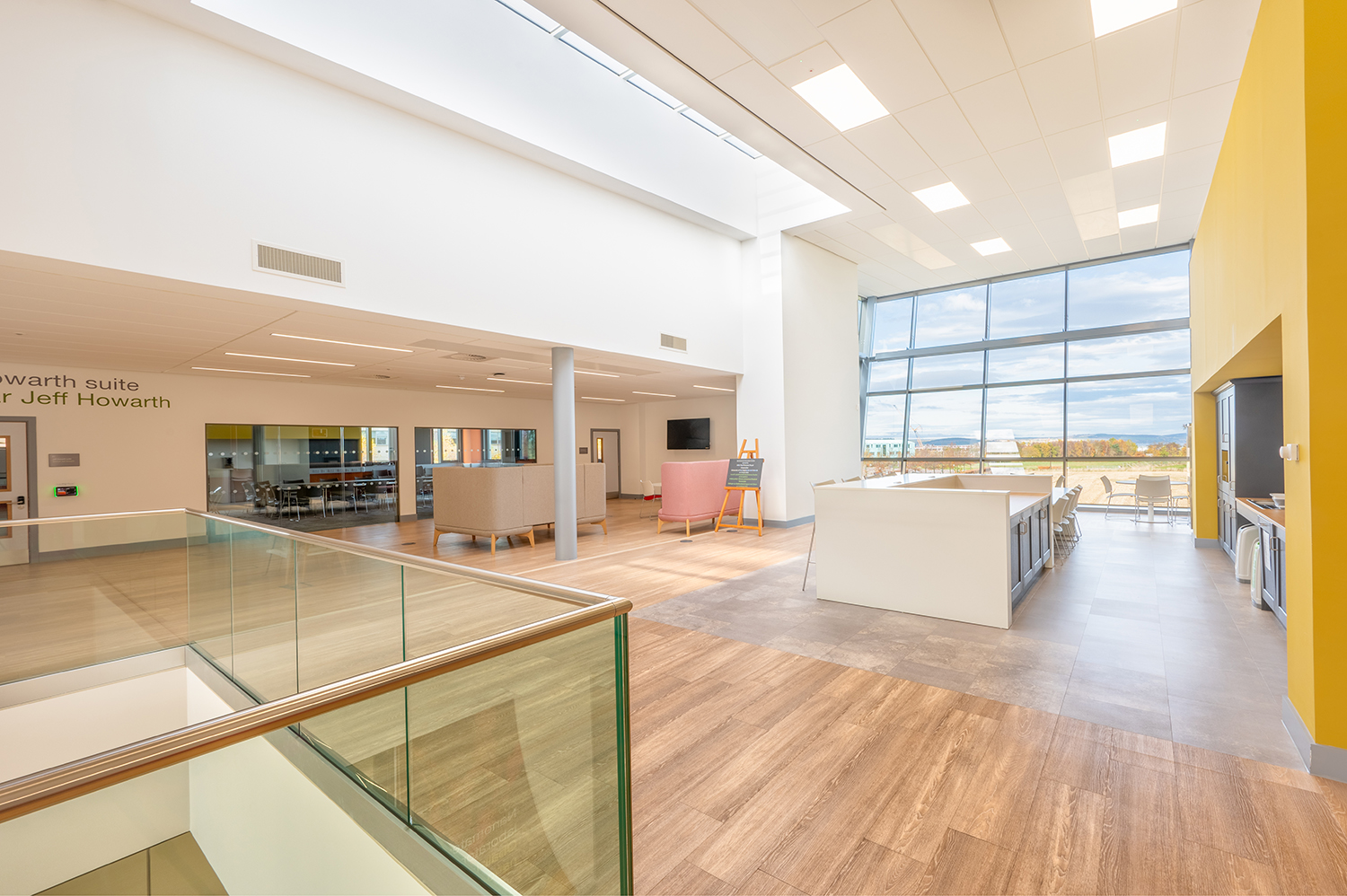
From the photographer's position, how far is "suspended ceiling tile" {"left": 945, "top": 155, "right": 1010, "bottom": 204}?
22.0ft

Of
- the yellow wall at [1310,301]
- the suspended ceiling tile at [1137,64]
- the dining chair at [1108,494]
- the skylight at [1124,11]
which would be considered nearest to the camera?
the yellow wall at [1310,301]

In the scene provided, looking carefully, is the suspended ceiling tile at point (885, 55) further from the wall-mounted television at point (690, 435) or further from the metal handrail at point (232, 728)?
the wall-mounted television at point (690, 435)

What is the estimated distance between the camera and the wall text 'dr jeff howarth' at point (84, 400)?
7.96 meters

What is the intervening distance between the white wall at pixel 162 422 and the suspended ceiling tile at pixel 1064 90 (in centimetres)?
1137

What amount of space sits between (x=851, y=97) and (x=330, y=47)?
4.66 m

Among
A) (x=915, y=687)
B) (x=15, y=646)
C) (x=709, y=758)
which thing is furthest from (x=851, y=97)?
(x=15, y=646)

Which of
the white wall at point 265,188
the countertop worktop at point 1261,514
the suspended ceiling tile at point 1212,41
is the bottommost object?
the countertop worktop at point 1261,514

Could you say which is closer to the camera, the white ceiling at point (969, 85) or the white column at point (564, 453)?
the white ceiling at point (969, 85)

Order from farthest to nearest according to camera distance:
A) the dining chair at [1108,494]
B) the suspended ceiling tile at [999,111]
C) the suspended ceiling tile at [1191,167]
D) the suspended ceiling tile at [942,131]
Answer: the dining chair at [1108,494] < the suspended ceiling tile at [1191,167] < the suspended ceiling tile at [942,131] < the suspended ceiling tile at [999,111]

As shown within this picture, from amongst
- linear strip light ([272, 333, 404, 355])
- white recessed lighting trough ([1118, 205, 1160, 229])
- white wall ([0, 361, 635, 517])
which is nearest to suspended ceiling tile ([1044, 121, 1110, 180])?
white recessed lighting trough ([1118, 205, 1160, 229])

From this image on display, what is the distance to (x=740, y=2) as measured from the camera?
420 centimetres

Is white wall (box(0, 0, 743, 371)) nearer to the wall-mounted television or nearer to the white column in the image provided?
the white column

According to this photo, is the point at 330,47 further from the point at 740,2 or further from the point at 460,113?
the point at 740,2

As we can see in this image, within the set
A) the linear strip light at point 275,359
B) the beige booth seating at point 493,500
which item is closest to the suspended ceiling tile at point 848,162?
the beige booth seating at point 493,500
